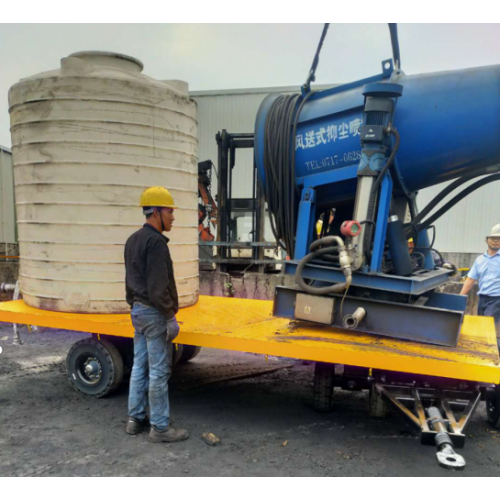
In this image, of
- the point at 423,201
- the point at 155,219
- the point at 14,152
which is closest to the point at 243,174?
the point at 423,201

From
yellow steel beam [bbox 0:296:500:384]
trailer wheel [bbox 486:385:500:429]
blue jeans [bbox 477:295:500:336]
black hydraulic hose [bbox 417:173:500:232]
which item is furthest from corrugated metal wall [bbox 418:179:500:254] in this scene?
trailer wheel [bbox 486:385:500:429]

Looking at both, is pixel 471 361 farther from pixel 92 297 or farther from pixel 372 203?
pixel 92 297

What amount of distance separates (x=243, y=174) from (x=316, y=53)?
10306mm

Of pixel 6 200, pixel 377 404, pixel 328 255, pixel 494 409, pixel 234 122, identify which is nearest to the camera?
pixel 377 404

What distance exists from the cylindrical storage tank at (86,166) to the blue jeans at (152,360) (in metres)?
1.01

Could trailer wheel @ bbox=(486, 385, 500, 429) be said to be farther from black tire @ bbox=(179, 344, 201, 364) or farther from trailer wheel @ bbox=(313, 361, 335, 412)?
black tire @ bbox=(179, 344, 201, 364)

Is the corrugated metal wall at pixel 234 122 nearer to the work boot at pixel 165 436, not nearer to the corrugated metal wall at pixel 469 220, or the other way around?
the corrugated metal wall at pixel 469 220

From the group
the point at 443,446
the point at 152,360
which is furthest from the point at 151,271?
the point at 443,446

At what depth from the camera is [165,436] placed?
3.47 m

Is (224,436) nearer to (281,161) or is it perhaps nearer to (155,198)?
(155,198)

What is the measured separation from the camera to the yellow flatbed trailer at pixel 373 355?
303 cm

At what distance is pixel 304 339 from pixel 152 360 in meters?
1.20

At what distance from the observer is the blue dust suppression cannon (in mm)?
3340

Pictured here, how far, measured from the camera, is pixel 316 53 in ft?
12.5
